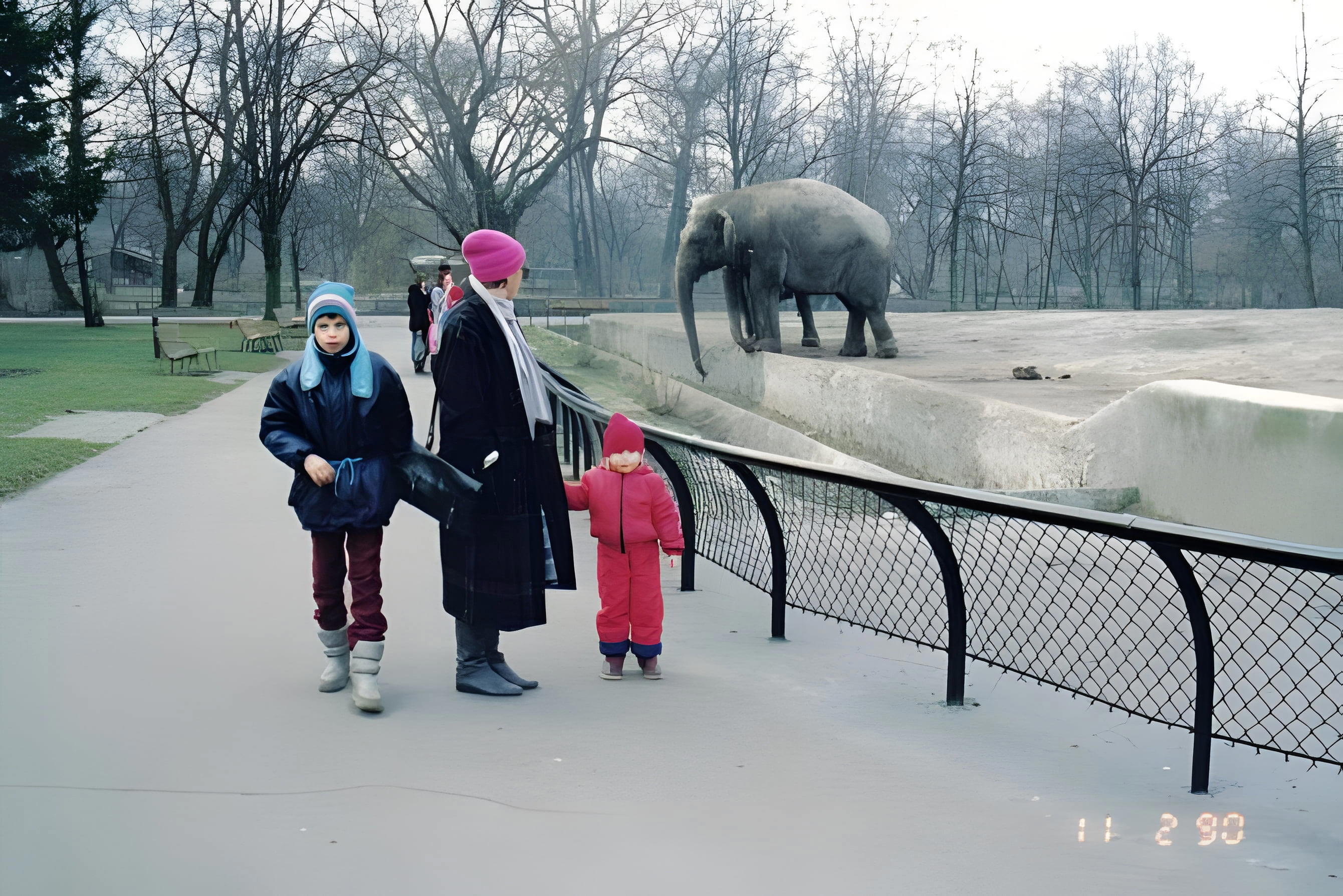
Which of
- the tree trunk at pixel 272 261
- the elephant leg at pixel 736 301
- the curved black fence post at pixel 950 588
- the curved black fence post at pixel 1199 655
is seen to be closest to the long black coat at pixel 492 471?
the curved black fence post at pixel 950 588

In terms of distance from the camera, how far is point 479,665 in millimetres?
5023

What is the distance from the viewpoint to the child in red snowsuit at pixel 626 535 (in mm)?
5121

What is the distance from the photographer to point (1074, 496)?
374 inches

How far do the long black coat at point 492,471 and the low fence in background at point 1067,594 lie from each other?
1023 millimetres

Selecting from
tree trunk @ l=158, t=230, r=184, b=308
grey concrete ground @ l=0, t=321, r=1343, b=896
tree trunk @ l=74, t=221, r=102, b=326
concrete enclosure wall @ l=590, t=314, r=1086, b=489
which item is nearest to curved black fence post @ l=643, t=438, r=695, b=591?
grey concrete ground @ l=0, t=321, r=1343, b=896

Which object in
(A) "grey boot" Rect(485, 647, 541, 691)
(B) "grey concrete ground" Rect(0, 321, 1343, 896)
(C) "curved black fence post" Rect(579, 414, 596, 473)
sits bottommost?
(B) "grey concrete ground" Rect(0, 321, 1343, 896)

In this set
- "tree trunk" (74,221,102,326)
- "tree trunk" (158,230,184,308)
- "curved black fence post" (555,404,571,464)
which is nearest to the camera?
"curved black fence post" (555,404,571,464)

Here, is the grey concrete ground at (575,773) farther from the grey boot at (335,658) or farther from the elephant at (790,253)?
A: the elephant at (790,253)

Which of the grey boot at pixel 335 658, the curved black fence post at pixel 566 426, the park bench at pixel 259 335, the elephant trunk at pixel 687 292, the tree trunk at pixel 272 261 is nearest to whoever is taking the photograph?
the grey boot at pixel 335 658

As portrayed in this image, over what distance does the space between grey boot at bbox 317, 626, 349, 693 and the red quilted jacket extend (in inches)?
40.0

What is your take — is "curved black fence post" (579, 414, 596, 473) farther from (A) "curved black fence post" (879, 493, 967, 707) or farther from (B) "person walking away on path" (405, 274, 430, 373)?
(B) "person walking away on path" (405, 274, 430, 373)

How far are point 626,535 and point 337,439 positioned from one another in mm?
1177

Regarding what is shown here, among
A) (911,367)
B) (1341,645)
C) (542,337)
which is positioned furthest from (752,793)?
(542,337)

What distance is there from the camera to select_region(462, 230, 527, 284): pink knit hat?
4781 mm
